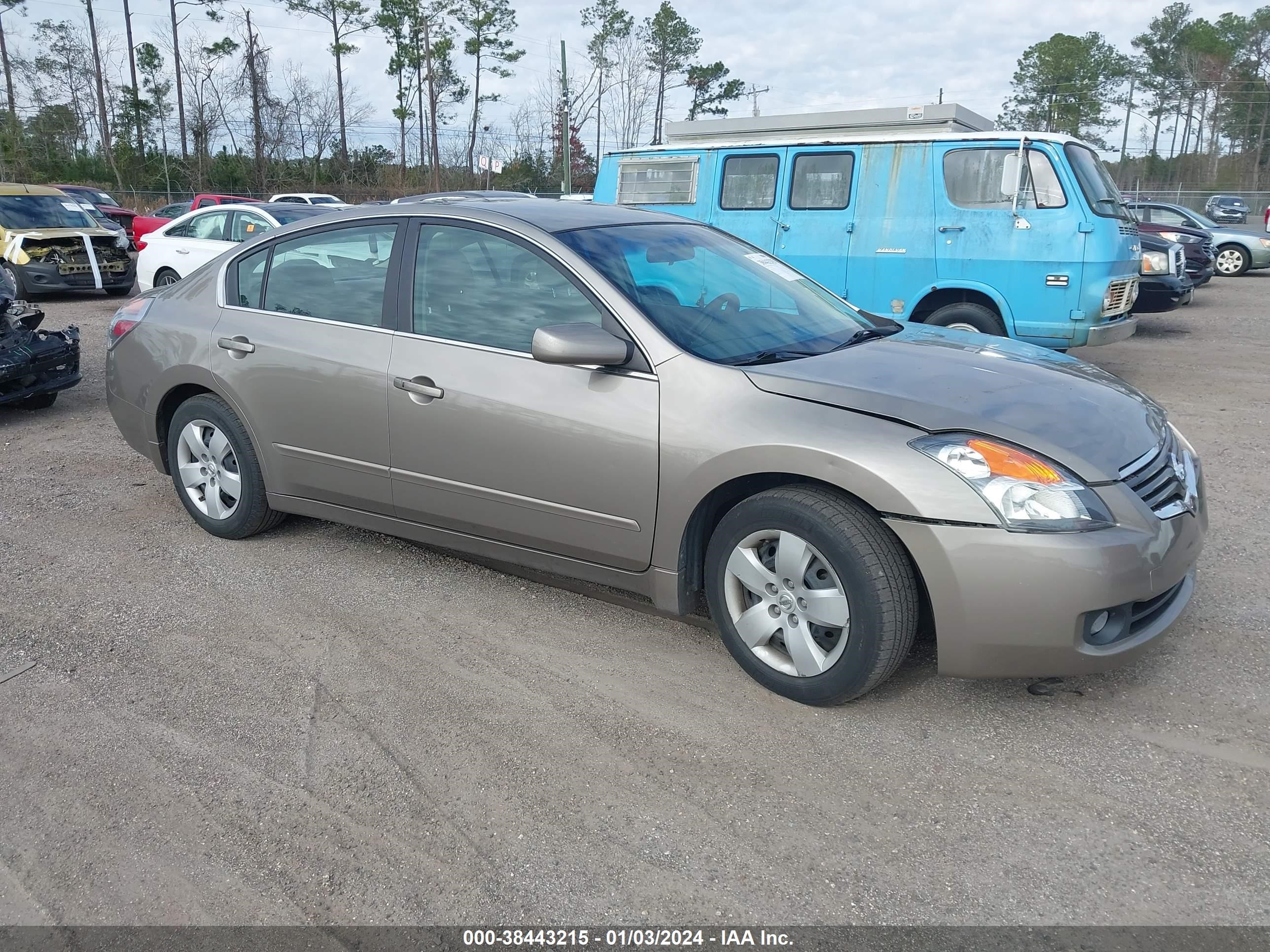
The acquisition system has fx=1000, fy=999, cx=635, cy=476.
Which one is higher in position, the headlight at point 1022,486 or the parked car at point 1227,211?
the parked car at point 1227,211

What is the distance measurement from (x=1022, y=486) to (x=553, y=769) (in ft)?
5.42

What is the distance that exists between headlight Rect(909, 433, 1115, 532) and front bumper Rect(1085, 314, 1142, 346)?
5941 millimetres

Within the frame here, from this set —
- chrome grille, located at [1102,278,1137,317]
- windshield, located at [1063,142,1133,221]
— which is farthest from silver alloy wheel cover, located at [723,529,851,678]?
windshield, located at [1063,142,1133,221]

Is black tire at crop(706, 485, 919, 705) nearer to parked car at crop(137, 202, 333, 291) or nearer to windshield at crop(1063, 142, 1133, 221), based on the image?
windshield at crop(1063, 142, 1133, 221)

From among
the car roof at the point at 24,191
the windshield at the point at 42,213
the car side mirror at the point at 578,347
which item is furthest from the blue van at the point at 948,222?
the car roof at the point at 24,191

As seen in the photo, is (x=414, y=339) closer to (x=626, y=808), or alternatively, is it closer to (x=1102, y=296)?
(x=626, y=808)

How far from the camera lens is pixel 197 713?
339 centimetres

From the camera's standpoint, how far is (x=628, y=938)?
237cm

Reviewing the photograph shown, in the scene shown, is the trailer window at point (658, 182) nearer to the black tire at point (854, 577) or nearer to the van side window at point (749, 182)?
the van side window at point (749, 182)

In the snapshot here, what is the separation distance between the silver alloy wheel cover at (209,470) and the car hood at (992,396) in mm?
2761

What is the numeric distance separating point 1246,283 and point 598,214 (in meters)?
19.8

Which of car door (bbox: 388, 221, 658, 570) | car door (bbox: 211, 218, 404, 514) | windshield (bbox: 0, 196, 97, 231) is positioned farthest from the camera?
windshield (bbox: 0, 196, 97, 231)

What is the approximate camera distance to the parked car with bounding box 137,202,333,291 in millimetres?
12328

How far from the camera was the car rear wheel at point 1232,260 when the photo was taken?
2095cm
